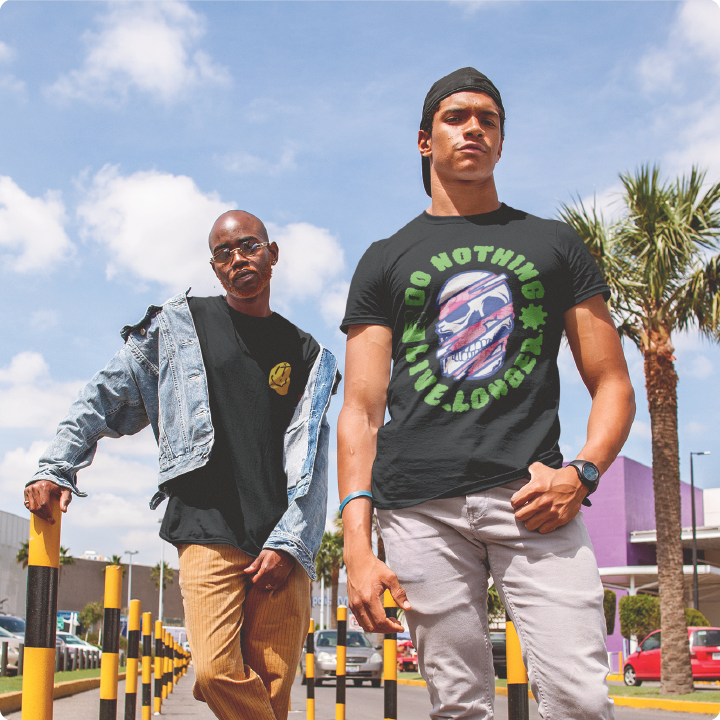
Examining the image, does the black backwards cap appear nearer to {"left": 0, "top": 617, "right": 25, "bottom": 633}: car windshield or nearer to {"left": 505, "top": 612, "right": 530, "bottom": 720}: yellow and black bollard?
{"left": 505, "top": 612, "right": 530, "bottom": 720}: yellow and black bollard

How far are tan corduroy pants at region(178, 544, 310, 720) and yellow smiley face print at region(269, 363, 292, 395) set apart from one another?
0.68 meters

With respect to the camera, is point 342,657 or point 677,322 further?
point 677,322

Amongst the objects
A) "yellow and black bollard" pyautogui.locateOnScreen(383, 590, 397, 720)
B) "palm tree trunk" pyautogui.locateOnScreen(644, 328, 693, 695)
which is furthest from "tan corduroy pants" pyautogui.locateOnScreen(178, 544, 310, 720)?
"palm tree trunk" pyautogui.locateOnScreen(644, 328, 693, 695)

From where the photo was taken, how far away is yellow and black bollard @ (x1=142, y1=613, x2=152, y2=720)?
24.7ft

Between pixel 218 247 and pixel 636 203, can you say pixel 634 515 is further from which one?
pixel 218 247

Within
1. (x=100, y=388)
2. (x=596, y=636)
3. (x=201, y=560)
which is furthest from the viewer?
(x=100, y=388)

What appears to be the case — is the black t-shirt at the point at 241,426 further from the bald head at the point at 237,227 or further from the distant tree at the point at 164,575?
the distant tree at the point at 164,575

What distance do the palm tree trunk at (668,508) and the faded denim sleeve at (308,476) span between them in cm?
1203

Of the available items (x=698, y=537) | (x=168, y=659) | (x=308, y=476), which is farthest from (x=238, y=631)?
(x=698, y=537)

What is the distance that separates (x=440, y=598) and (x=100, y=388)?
1.84 metres

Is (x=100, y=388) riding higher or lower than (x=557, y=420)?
higher

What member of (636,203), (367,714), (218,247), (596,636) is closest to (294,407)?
(218,247)

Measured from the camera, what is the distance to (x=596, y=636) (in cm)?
217

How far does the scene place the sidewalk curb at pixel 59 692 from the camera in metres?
8.86
